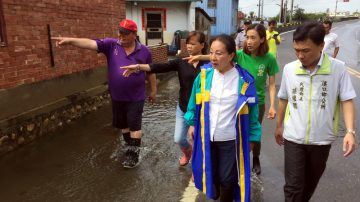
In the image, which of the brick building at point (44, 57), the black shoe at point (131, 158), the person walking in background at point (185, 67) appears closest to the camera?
the person walking in background at point (185, 67)

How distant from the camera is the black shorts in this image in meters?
4.72

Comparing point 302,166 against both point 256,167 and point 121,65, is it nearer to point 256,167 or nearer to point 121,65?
point 256,167

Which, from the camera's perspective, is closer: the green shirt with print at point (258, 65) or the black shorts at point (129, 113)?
the green shirt with print at point (258, 65)

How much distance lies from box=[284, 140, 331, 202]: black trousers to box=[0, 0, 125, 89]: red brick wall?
14.1 ft

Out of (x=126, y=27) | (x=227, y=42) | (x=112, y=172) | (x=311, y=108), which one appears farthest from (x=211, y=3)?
(x=311, y=108)

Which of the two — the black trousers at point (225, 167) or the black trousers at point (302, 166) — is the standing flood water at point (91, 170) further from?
the black trousers at point (302, 166)

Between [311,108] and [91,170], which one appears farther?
[91,170]

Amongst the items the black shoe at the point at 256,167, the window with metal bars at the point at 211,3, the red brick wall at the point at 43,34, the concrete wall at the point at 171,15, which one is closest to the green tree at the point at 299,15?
the window with metal bars at the point at 211,3

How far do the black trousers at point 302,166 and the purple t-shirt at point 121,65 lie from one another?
7.41 feet

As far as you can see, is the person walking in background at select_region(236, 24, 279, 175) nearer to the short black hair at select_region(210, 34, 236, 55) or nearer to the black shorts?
the short black hair at select_region(210, 34, 236, 55)

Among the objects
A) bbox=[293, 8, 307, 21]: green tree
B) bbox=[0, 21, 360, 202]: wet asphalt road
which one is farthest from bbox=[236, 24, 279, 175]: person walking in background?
bbox=[293, 8, 307, 21]: green tree

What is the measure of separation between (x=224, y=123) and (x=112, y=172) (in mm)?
2142

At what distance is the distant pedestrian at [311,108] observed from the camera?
2742 mm

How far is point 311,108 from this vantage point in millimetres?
2857
